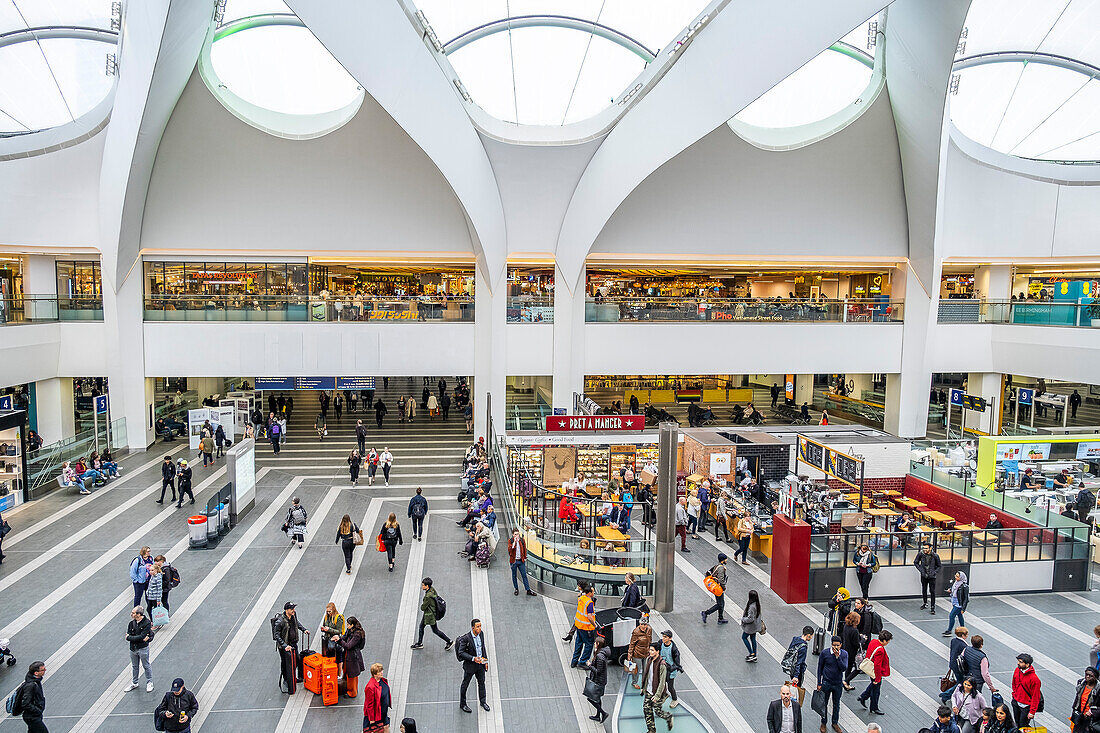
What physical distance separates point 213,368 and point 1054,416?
3343 centimetres

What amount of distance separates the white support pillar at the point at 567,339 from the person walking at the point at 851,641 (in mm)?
16215

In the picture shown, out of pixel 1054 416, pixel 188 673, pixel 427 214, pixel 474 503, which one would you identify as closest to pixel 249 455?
pixel 474 503

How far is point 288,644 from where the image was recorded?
8688 millimetres

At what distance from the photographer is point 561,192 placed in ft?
80.0

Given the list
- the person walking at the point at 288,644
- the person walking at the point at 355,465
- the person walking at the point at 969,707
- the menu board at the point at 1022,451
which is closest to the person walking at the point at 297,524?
the person walking at the point at 355,465

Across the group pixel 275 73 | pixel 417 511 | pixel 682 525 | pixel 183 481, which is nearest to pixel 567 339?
pixel 682 525

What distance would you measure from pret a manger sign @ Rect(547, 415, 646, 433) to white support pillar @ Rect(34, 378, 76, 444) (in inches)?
690

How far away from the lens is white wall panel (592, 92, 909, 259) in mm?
24672

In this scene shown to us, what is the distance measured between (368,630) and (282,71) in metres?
24.1

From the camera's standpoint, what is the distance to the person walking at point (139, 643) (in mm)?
8242

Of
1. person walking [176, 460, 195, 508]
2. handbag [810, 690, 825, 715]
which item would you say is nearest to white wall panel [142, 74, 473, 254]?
person walking [176, 460, 195, 508]

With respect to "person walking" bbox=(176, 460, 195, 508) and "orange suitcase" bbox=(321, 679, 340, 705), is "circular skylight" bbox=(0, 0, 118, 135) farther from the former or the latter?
"orange suitcase" bbox=(321, 679, 340, 705)

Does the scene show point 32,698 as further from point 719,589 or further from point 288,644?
point 719,589

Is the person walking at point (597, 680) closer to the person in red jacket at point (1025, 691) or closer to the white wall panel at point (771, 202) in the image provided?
the person in red jacket at point (1025, 691)
